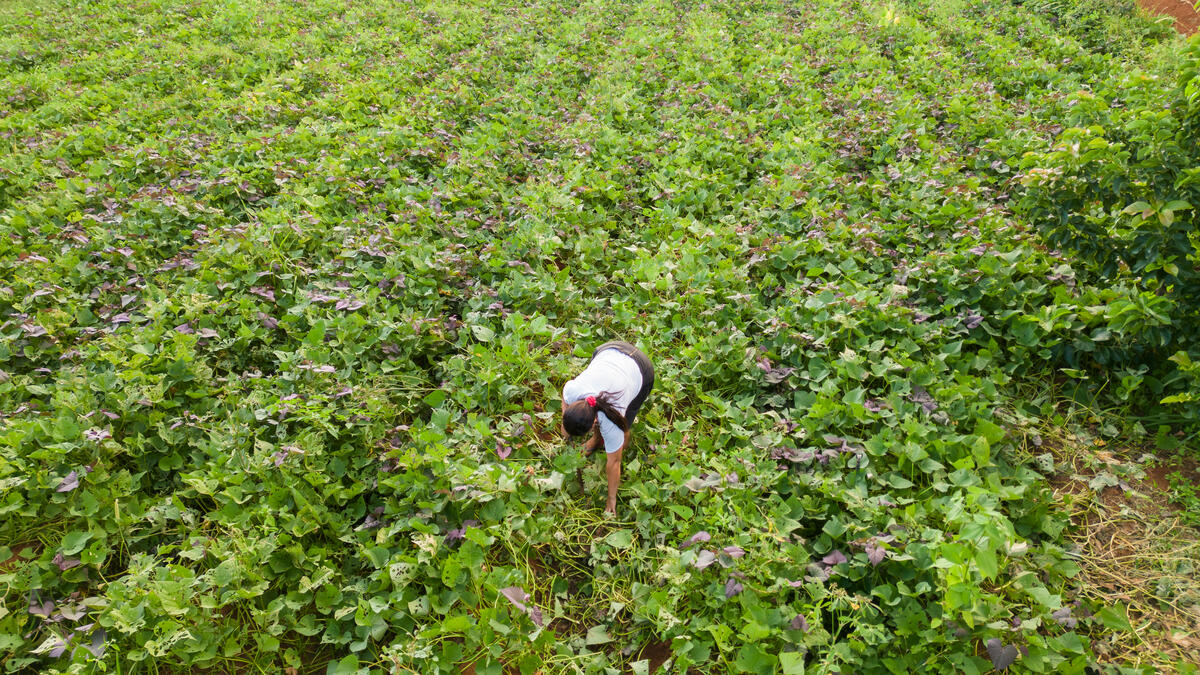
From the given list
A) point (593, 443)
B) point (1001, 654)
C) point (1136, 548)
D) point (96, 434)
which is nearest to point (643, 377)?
point (593, 443)

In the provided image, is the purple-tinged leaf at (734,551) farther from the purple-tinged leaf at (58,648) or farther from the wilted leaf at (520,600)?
the purple-tinged leaf at (58,648)

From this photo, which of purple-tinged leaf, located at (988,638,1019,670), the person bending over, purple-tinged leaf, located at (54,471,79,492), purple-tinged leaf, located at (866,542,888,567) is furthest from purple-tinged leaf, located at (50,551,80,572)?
purple-tinged leaf, located at (988,638,1019,670)

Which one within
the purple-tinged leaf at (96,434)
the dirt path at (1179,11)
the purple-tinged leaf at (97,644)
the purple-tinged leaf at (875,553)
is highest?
the dirt path at (1179,11)

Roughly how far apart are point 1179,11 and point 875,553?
1300 centimetres

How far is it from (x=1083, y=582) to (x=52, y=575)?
214 inches

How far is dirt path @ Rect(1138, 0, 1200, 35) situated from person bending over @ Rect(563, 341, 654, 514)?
1186cm

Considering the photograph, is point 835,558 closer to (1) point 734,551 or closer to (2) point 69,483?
(1) point 734,551

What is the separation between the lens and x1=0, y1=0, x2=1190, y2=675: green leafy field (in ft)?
9.32

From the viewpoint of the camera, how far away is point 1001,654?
247 cm

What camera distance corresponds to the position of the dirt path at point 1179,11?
374 inches

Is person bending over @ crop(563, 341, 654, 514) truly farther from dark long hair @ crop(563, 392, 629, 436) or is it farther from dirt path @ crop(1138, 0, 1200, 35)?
dirt path @ crop(1138, 0, 1200, 35)

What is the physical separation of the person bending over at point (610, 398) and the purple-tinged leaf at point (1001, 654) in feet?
6.42

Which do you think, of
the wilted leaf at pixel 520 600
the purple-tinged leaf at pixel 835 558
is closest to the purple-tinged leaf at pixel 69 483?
the wilted leaf at pixel 520 600

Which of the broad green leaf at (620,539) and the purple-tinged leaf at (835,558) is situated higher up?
the purple-tinged leaf at (835,558)
